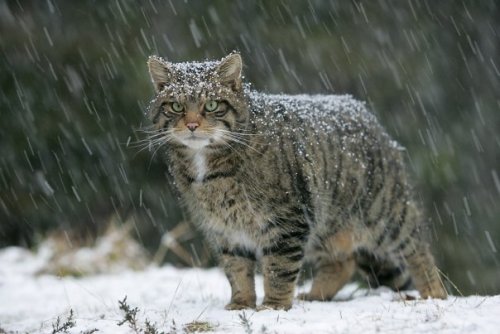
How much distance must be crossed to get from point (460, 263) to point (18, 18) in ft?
24.2

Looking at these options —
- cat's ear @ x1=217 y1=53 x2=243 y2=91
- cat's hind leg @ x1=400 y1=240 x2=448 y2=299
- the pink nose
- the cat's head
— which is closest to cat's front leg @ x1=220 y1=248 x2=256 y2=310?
the cat's head

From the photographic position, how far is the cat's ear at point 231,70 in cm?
502

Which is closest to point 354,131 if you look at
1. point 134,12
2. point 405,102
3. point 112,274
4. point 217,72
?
point 217,72

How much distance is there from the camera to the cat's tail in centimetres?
606

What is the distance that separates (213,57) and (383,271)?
16.4 ft

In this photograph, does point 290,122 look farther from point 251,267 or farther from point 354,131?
point 251,267

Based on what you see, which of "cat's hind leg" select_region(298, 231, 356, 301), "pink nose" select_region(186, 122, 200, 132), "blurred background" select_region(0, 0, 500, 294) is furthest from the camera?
"blurred background" select_region(0, 0, 500, 294)

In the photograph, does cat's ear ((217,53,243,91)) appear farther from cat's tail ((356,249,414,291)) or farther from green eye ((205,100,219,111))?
cat's tail ((356,249,414,291))

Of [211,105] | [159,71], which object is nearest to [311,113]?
[211,105]

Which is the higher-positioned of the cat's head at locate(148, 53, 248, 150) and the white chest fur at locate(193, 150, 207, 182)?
the cat's head at locate(148, 53, 248, 150)

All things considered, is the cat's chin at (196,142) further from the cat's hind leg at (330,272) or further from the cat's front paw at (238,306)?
the cat's hind leg at (330,272)

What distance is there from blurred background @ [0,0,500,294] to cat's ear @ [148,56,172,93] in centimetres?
Result: 404

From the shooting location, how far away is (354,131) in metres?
5.81

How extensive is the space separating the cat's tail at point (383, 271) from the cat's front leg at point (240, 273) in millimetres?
1205
